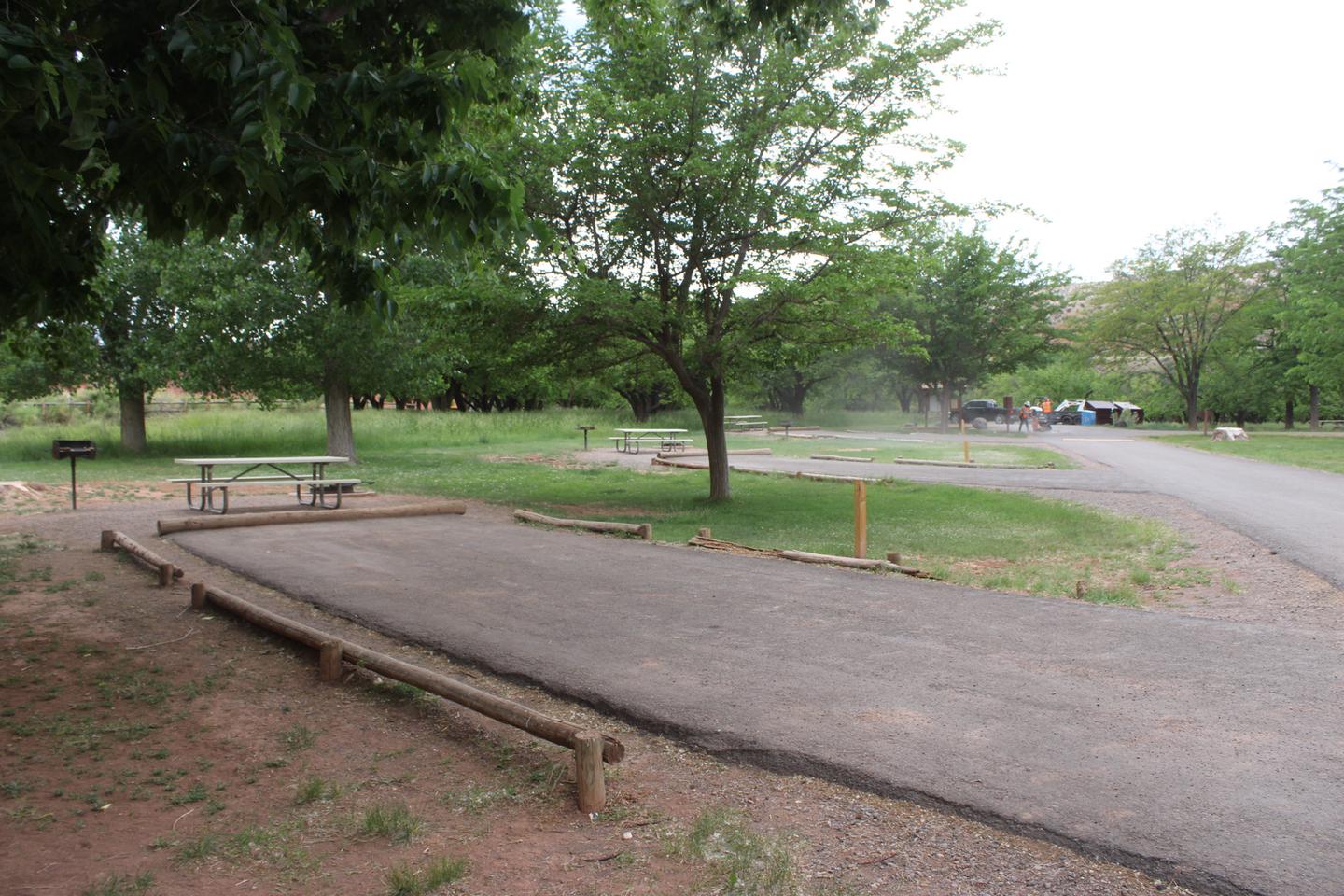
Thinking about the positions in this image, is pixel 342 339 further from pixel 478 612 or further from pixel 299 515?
pixel 478 612

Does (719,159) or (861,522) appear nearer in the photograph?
(861,522)

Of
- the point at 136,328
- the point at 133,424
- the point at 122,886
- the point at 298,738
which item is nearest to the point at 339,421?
the point at 136,328

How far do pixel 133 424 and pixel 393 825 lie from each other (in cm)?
2644

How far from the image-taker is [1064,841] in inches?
139

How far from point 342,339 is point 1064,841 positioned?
827 inches

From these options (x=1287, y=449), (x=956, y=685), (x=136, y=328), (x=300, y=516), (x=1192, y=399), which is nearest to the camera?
(x=956, y=685)

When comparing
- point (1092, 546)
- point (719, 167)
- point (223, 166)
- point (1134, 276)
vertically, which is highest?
point (1134, 276)

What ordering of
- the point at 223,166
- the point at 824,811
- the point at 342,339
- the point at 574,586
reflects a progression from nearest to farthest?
the point at 824,811 < the point at 223,166 < the point at 574,586 < the point at 342,339

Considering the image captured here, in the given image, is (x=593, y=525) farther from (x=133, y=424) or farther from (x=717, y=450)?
(x=133, y=424)

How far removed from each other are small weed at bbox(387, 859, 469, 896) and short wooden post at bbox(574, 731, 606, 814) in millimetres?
615

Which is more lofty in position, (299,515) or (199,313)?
(199,313)

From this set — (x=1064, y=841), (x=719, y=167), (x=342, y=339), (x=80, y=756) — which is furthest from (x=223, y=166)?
(x=342, y=339)

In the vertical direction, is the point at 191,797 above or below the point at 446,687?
below

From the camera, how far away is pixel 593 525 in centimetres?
1222
